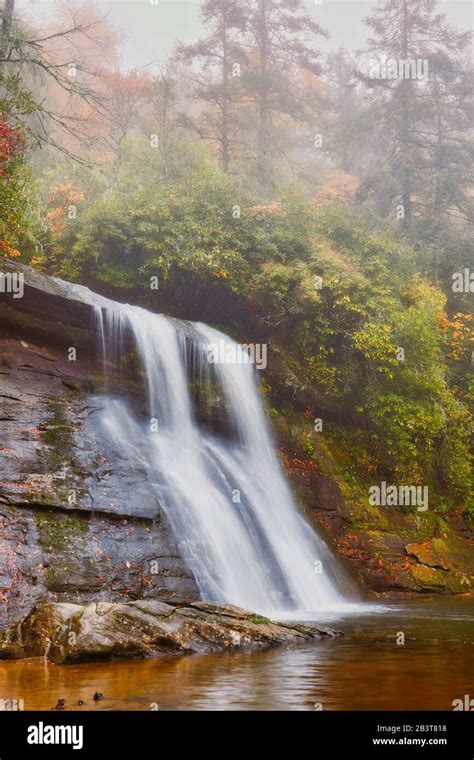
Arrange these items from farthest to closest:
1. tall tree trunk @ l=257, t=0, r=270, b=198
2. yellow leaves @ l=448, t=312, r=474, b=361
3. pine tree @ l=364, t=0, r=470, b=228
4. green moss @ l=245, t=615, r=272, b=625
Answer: tall tree trunk @ l=257, t=0, r=270, b=198, pine tree @ l=364, t=0, r=470, b=228, yellow leaves @ l=448, t=312, r=474, b=361, green moss @ l=245, t=615, r=272, b=625

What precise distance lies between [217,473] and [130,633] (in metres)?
5.40

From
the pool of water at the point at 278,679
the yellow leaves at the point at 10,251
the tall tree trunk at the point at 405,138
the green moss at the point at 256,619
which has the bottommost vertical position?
the green moss at the point at 256,619

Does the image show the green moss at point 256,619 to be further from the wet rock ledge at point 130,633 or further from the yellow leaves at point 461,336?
the yellow leaves at point 461,336

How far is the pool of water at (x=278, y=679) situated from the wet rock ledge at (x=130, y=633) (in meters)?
0.20

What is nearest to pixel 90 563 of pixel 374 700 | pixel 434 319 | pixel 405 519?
pixel 374 700

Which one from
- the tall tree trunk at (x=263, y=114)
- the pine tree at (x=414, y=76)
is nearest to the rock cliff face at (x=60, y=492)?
the tall tree trunk at (x=263, y=114)

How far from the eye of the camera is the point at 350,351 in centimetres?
1544

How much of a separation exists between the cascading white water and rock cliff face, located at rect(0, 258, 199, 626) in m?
0.45

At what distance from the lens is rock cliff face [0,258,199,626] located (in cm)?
804

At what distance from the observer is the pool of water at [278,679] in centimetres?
436

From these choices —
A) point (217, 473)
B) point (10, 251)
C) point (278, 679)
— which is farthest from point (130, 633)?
point (10, 251)

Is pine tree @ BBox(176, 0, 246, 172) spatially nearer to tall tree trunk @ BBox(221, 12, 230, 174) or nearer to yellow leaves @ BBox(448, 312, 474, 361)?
tall tree trunk @ BBox(221, 12, 230, 174)

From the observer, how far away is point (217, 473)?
38.3 ft

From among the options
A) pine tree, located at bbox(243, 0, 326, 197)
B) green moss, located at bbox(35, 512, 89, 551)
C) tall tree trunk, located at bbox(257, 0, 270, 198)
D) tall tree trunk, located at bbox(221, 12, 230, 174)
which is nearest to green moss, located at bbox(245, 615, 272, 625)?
green moss, located at bbox(35, 512, 89, 551)
